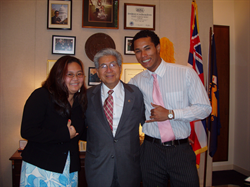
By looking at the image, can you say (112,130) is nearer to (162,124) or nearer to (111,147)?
(111,147)

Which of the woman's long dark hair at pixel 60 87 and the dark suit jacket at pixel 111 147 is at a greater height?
the woman's long dark hair at pixel 60 87

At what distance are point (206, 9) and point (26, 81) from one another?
337 cm

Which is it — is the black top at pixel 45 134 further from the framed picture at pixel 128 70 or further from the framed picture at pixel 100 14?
the framed picture at pixel 100 14

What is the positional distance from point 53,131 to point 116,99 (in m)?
0.63

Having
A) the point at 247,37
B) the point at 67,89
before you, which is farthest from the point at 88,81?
the point at 247,37

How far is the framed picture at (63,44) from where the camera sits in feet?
9.20

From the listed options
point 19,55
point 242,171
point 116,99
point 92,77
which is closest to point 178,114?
point 116,99

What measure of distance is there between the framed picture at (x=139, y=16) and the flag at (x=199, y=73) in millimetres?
663

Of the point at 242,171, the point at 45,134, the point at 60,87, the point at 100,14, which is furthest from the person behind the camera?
the point at 242,171

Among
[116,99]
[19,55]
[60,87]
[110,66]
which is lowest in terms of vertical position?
[116,99]

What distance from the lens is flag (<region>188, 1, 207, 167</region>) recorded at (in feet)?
8.79

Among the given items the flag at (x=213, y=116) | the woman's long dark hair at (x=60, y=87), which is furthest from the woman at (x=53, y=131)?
the flag at (x=213, y=116)

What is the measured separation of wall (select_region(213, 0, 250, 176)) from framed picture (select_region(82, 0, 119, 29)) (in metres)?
2.42

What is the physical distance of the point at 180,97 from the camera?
1.65 metres
